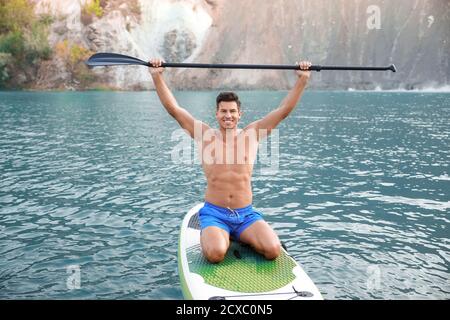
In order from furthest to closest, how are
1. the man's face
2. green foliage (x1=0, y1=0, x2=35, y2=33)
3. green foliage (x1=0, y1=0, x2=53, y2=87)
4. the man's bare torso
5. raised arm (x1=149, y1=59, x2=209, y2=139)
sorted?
green foliage (x1=0, y1=0, x2=35, y2=33)
green foliage (x1=0, y1=0, x2=53, y2=87)
raised arm (x1=149, y1=59, x2=209, y2=139)
the man's bare torso
the man's face

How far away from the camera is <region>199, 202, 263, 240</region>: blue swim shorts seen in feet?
23.7

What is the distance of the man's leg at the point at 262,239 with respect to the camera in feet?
22.1

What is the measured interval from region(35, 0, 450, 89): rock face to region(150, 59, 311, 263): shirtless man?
87.9 m

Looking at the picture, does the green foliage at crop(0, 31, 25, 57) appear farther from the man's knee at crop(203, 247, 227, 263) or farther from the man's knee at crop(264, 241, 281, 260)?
the man's knee at crop(264, 241, 281, 260)

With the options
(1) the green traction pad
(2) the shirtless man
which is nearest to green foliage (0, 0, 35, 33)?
(2) the shirtless man

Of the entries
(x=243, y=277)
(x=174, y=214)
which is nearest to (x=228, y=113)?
(x=243, y=277)

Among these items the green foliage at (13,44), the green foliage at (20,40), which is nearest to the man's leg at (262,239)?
the green foliage at (20,40)

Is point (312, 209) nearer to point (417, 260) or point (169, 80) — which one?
point (417, 260)

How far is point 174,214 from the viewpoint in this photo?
1147cm

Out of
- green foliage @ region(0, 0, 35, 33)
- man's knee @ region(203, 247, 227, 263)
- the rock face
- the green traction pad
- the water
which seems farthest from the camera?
the rock face

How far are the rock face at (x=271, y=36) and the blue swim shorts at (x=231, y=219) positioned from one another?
290 ft

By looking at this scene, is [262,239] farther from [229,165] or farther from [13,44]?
[13,44]
